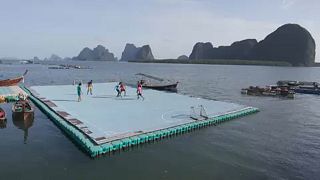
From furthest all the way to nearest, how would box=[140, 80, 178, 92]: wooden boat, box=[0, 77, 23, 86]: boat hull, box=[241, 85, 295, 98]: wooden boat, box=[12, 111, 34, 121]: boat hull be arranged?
1. box=[241, 85, 295, 98]: wooden boat
2. box=[140, 80, 178, 92]: wooden boat
3. box=[0, 77, 23, 86]: boat hull
4. box=[12, 111, 34, 121]: boat hull

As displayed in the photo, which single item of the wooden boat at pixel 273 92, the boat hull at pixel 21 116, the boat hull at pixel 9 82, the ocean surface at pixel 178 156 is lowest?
the ocean surface at pixel 178 156

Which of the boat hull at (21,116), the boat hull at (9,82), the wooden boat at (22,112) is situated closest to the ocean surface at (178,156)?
the boat hull at (21,116)

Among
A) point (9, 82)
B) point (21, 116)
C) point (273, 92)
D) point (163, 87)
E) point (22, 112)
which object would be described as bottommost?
point (21, 116)

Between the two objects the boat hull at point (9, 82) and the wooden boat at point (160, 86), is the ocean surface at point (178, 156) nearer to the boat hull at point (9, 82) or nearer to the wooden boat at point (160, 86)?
the boat hull at point (9, 82)

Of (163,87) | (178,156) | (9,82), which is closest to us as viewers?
(178,156)

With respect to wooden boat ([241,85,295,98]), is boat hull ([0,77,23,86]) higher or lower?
higher

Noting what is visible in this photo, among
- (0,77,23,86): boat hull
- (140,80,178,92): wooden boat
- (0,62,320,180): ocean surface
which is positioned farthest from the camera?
(140,80,178,92): wooden boat

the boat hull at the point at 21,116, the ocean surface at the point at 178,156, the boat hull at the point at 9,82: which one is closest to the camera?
the ocean surface at the point at 178,156

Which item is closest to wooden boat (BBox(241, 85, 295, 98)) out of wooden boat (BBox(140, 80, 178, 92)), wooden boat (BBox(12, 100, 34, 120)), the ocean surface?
wooden boat (BBox(140, 80, 178, 92))

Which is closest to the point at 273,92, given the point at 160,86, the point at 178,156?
the point at 160,86

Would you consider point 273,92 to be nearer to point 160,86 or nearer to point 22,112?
point 160,86

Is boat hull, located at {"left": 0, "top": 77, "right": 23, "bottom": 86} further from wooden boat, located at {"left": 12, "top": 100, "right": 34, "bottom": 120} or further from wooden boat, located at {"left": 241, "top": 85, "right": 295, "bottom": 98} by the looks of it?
wooden boat, located at {"left": 241, "top": 85, "right": 295, "bottom": 98}

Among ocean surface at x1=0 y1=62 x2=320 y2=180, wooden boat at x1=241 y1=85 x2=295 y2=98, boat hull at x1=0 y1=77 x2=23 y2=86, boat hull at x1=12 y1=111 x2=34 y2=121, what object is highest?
boat hull at x1=0 y1=77 x2=23 y2=86

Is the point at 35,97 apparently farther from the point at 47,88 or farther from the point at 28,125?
the point at 28,125
